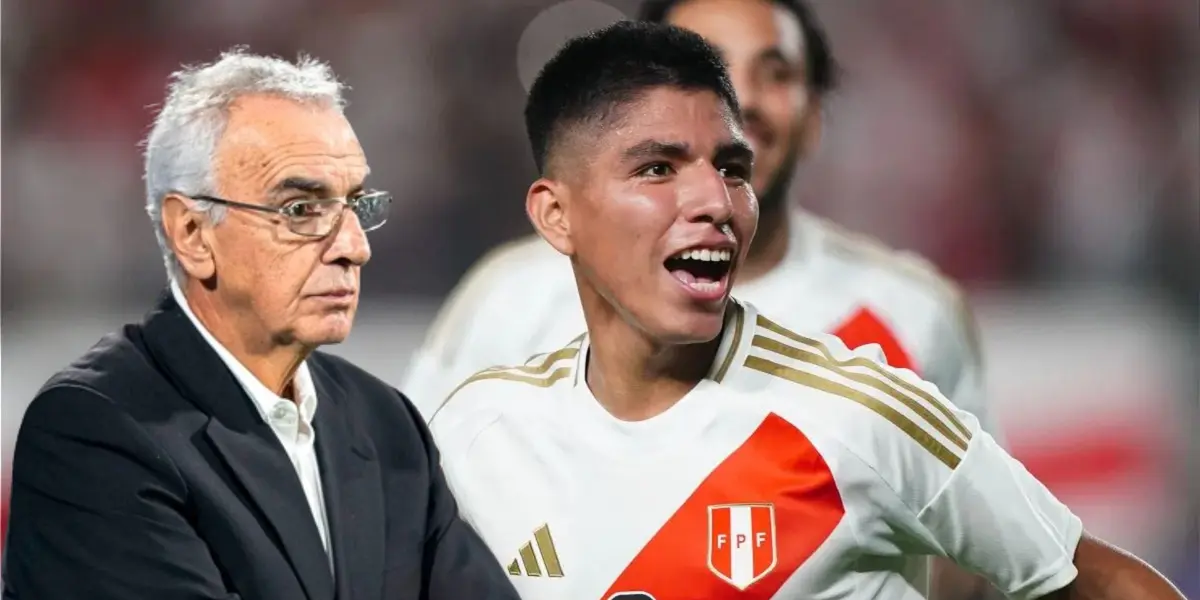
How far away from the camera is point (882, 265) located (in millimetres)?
1809

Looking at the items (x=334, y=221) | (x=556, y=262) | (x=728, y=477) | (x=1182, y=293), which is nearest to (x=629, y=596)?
(x=728, y=477)

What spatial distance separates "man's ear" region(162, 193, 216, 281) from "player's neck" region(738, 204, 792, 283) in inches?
25.9

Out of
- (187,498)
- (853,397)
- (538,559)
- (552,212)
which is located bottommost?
(538,559)

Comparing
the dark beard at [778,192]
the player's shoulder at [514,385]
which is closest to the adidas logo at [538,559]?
the player's shoulder at [514,385]

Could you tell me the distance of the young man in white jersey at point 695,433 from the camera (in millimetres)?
1544

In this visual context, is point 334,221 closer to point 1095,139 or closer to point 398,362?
point 398,362

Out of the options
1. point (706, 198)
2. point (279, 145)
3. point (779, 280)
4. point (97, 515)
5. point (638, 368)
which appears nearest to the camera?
point (97, 515)

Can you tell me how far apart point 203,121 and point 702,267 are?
0.57m

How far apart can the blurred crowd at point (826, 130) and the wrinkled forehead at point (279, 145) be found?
317 millimetres

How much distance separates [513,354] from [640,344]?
217 millimetres

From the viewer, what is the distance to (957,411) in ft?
5.35

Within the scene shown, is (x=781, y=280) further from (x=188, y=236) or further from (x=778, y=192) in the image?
(x=188, y=236)

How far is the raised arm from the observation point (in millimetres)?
1290

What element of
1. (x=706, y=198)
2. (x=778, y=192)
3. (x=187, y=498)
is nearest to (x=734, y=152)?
(x=706, y=198)
